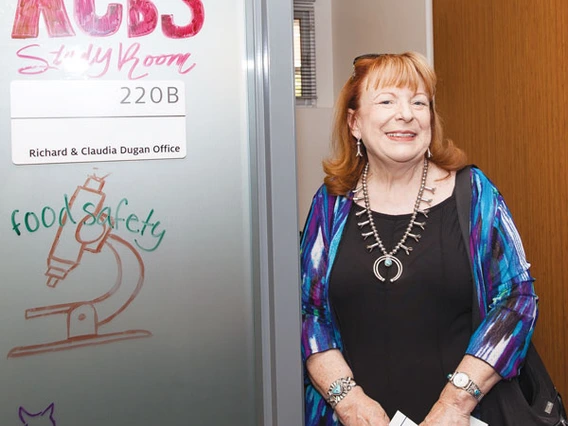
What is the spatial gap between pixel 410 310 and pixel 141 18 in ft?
2.64

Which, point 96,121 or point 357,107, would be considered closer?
point 96,121

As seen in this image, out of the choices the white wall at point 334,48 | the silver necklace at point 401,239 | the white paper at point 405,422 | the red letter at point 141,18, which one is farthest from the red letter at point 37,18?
the white wall at point 334,48

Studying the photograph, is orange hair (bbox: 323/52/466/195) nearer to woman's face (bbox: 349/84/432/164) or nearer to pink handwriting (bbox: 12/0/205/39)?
woman's face (bbox: 349/84/432/164)

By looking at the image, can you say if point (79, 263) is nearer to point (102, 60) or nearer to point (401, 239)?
point (102, 60)

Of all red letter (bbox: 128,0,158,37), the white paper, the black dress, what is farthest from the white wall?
red letter (bbox: 128,0,158,37)

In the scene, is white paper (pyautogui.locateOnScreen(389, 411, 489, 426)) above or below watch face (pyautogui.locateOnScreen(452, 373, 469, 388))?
below

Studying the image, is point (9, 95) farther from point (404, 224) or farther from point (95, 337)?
point (404, 224)

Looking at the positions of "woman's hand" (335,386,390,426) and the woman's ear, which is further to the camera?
the woman's ear

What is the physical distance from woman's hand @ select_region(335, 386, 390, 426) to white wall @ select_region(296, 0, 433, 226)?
1.13m

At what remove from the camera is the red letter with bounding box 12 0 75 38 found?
1.08m

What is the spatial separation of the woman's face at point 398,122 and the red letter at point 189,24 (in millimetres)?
396

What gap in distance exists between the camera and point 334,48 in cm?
278

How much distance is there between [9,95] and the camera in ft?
3.50

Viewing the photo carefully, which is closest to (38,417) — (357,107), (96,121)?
(96,121)
